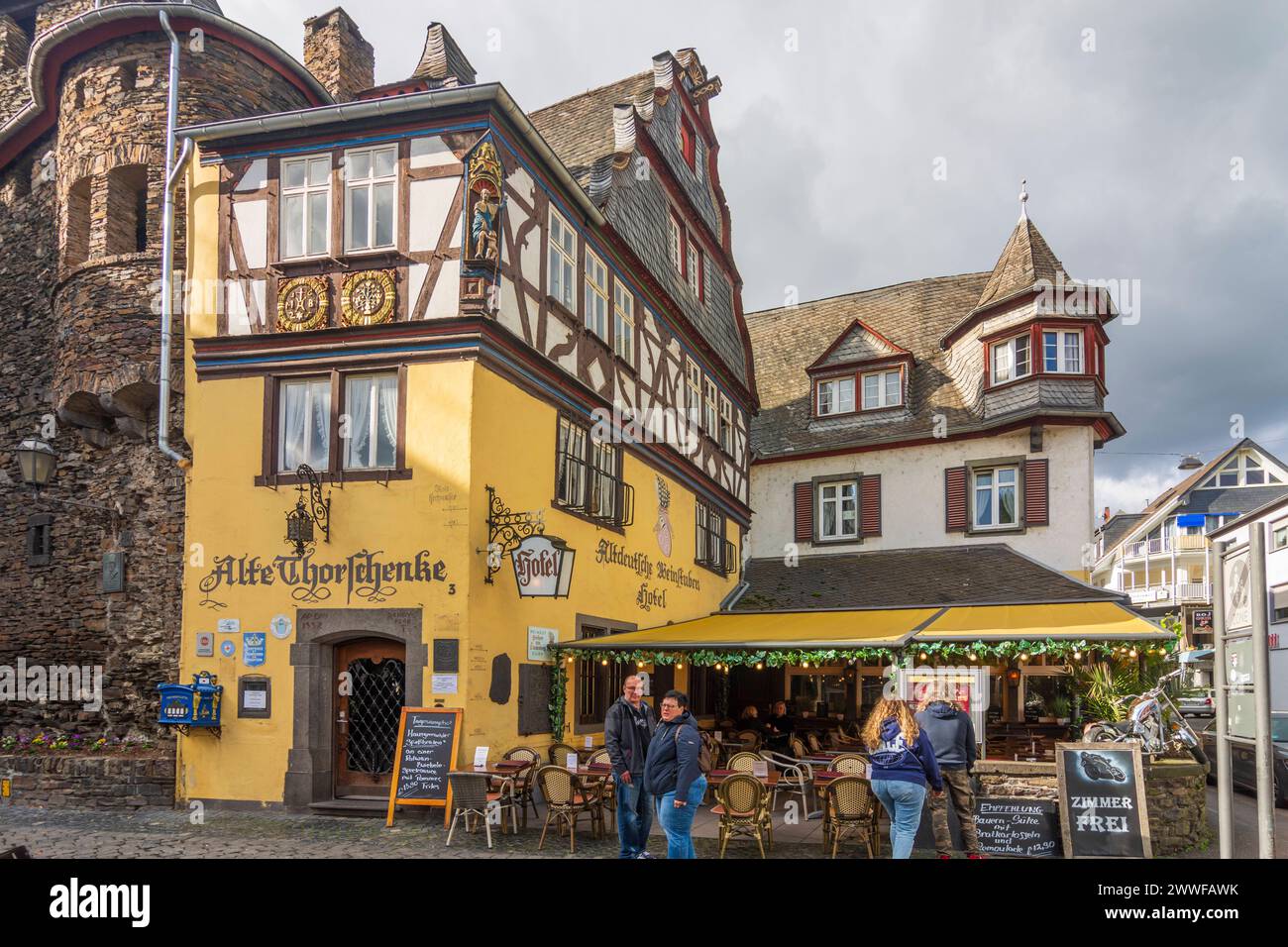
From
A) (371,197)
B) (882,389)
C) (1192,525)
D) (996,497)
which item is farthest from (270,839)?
(1192,525)

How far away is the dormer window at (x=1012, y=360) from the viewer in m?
22.7

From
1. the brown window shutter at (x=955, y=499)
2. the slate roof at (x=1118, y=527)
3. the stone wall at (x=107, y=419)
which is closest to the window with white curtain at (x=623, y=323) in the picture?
the stone wall at (x=107, y=419)

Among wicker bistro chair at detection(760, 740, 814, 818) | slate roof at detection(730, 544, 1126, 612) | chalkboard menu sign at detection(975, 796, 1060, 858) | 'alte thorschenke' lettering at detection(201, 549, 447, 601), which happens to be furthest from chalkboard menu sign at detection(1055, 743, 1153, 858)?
Result: slate roof at detection(730, 544, 1126, 612)

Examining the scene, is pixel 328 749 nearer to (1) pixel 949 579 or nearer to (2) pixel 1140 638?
(2) pixel 1140 638

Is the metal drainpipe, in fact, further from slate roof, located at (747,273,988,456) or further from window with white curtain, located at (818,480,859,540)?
window with white curtain, located at (818,480,859,540)

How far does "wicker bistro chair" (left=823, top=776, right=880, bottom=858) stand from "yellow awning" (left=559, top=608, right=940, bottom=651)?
2581 mm

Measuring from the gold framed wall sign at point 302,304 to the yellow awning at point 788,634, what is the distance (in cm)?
499

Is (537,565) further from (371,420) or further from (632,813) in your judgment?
(632,813)

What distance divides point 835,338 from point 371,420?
655 inches

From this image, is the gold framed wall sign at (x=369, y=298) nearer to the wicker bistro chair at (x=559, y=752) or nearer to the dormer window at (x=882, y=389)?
the wicker bistro chair at (x=559, y=752)

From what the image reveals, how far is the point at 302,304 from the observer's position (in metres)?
Result: 12.7

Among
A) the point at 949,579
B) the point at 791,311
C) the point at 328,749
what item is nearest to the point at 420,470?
the point at 328,749

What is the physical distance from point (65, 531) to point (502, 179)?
7848mm

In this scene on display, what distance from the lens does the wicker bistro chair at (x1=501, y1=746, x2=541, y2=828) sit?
11496 mm
